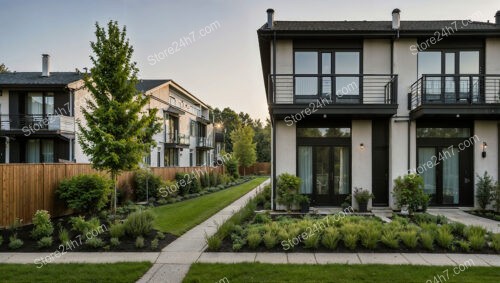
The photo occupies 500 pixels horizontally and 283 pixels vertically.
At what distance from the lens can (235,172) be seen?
33.7 m

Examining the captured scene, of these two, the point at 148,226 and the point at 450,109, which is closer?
the point at 148,226

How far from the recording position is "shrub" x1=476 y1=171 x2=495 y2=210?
41.5 feet

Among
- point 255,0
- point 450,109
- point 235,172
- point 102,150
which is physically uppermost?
point 255,0

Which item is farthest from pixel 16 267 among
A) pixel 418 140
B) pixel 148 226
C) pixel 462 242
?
pixel 418 140

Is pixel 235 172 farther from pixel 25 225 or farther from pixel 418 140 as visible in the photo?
pixel 25 225

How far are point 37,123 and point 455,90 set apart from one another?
76.2 feet

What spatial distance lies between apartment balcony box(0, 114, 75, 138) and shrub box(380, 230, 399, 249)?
63.6 feet

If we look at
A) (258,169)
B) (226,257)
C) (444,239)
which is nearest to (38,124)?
(226,257)

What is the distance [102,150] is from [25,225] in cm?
334

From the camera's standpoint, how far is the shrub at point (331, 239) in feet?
25.2

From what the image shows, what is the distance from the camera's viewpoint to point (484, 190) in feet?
41.7

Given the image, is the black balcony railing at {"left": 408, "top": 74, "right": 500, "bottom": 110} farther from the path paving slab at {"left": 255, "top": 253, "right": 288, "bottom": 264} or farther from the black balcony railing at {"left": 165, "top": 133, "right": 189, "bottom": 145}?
the black balcony railing at {"left": 165, "top": 133, "right": 189, "bottom": 145}

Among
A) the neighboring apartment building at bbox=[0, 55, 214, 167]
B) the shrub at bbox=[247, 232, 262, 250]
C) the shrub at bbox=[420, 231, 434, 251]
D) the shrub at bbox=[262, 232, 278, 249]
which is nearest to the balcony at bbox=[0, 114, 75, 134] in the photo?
the neighboring apartment building at bbox=[0, 55, 214, 167]

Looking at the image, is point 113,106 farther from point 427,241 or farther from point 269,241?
point 427,241
